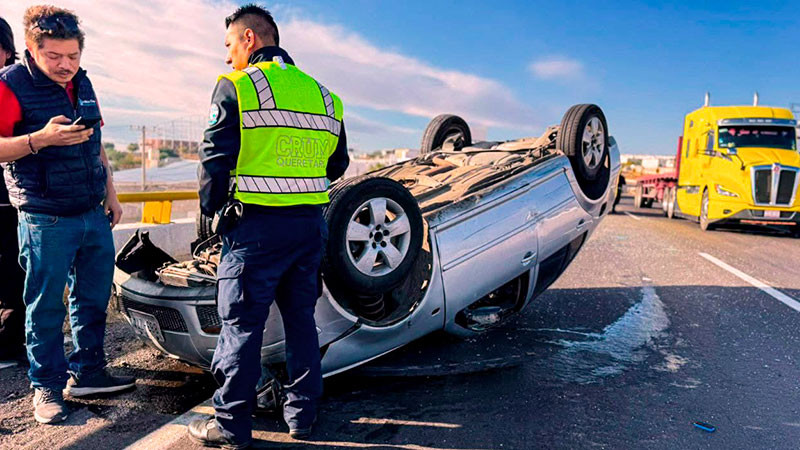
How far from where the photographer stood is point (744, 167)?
478 inches

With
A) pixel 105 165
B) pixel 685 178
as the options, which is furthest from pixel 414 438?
pixel 685 178

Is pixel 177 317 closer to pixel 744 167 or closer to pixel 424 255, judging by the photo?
pixel 424 255

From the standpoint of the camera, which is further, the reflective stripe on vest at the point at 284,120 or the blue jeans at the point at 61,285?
the blue jeans at the point at 61,285

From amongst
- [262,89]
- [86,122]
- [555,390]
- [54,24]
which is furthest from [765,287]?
[54,24]

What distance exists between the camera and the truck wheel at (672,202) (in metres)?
16.0

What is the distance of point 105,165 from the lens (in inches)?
130

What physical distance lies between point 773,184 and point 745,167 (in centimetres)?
63

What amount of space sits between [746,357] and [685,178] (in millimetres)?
12319

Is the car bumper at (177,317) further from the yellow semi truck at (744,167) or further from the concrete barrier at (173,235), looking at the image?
the yellow semi truck at (744,167)

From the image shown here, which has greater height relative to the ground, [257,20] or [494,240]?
[257,20]

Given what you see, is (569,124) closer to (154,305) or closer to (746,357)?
(746,357)

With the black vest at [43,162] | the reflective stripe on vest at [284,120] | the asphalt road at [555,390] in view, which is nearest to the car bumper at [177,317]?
the asphalt road at [555,390]

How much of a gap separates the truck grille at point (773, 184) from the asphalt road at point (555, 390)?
25.2 ft

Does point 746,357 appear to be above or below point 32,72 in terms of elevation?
below
